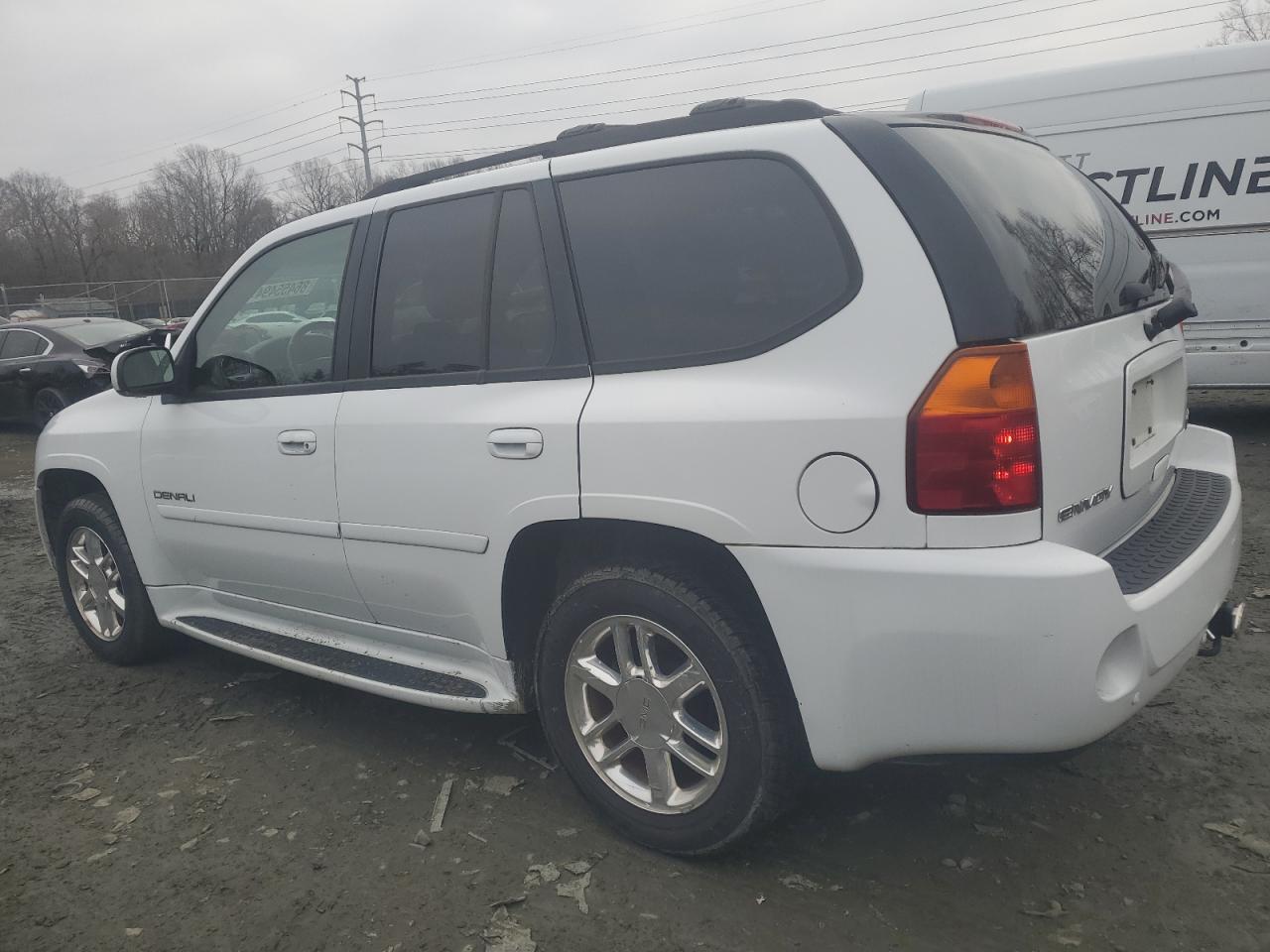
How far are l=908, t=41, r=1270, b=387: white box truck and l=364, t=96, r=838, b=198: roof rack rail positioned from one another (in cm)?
613

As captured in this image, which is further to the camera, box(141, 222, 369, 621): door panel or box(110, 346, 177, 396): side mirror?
box(110, 346, 177, 396): side mirror

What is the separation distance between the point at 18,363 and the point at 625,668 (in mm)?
12334

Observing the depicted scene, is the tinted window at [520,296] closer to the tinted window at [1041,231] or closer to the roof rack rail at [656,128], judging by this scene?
the roof rack rail at [656,128]

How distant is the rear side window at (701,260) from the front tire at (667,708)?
1.94 feet

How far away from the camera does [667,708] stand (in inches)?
101

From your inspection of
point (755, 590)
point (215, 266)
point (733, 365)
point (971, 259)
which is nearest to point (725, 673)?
point (755, 590)

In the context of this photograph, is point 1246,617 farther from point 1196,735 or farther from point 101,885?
point 101,885

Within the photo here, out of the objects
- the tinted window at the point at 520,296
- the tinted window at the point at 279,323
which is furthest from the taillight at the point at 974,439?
the tinted window at the point at 279,323

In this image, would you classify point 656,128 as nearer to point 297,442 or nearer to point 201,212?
point 297,442

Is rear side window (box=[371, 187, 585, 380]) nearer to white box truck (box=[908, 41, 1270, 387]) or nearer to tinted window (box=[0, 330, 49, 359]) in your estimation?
white box truck (box=[908, 41, 1270, 387])

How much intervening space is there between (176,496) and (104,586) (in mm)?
887

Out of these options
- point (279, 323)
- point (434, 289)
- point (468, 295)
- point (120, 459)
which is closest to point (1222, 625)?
point (468, 295)

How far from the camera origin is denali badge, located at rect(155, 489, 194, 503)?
12.3 feet

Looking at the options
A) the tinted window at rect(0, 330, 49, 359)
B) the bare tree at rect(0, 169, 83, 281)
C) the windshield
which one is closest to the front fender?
the windshield
